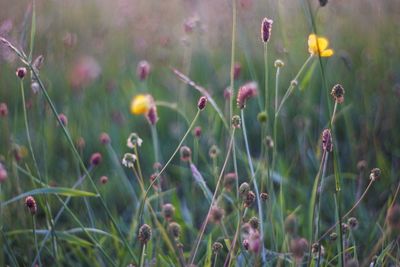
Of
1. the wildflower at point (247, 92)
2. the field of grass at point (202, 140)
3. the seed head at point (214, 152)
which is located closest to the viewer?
the wildflower at point (247, 92)

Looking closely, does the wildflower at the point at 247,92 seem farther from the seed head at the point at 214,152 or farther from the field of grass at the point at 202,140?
the seed head at the point at 214,152

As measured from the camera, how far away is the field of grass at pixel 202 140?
117 centimetres

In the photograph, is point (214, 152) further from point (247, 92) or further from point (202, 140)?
point (202, 140)

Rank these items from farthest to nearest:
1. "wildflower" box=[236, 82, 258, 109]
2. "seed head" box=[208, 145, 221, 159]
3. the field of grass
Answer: "seed head" box=[208, 145, 221, 159] → the field of grass → "wildflower" box=[236, 82, 258, 109]

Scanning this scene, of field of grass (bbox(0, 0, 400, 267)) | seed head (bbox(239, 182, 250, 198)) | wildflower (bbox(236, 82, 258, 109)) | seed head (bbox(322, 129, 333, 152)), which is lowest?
field of grass (bbox(0, 0, 400, 267))

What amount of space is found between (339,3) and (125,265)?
2080 mm

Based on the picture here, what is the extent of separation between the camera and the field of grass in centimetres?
117

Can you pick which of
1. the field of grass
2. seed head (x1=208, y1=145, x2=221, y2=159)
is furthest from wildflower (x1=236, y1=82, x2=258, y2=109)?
seed head (x1=208, y1=145, x2=221, y2=159)

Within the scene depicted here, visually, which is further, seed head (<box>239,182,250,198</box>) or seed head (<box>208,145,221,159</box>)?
seed head (<box>208,145,221,159</box>)

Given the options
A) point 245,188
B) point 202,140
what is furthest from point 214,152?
point 202,140

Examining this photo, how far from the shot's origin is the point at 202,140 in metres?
2.21

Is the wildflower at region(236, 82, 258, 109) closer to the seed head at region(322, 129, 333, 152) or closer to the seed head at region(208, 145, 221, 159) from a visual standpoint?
the seed head at region(322, 129, 333, 152)

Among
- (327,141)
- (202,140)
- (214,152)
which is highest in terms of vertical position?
(327,141)

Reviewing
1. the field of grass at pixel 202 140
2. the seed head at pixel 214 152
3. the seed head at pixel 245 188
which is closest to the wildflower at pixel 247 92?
the field of grass at pixel 202 140
